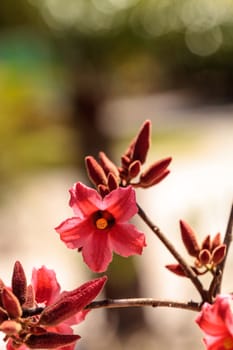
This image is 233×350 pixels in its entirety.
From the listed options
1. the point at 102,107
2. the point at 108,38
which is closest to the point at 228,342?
the point at 108,38

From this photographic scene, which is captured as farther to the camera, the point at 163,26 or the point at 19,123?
the point at 19,123

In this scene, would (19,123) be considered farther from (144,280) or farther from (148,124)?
(148,124)

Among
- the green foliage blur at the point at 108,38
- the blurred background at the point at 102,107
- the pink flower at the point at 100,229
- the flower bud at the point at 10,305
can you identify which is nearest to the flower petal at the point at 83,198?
the pink flower at the point at 100,229

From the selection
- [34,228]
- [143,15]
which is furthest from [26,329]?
[34,228]

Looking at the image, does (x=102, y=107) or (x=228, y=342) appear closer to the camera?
(x=228, y=342)

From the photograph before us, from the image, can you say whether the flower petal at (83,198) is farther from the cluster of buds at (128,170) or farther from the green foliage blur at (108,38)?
the green foliage blur at (108,38)

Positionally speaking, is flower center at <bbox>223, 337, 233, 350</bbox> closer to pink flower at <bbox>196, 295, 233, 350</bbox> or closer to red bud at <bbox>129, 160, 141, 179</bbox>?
pink flower at <bbox>196, 295, 233, 350</bbox>

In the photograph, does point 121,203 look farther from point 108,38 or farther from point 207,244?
point 108,38
